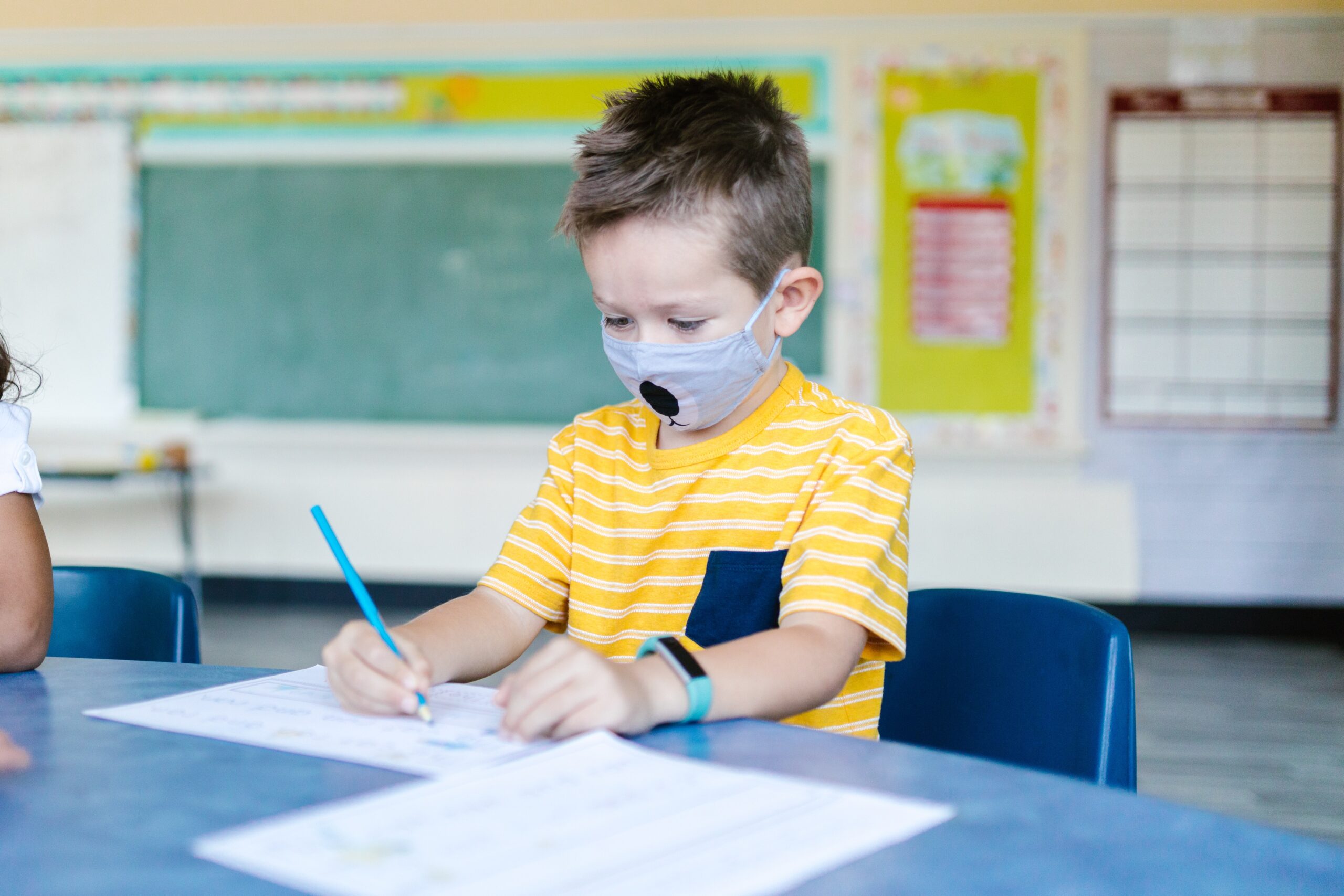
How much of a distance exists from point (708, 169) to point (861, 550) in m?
0.32

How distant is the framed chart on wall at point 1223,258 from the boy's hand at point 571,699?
3611 millimetres

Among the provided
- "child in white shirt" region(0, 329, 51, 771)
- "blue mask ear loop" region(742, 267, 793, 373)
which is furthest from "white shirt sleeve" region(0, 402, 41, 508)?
"blue mask ear loop" region(742, 267, 793, 373)

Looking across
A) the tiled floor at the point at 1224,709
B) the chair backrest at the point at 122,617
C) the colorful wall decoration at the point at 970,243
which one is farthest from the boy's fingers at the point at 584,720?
the colorful wall decoration at the point at 970,243

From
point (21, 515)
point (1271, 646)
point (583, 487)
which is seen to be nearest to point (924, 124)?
point (1271, 646)

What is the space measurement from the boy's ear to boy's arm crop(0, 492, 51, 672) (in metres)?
0.62

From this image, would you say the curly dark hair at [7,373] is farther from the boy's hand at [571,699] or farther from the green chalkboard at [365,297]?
the green chalkboard at [365,297]

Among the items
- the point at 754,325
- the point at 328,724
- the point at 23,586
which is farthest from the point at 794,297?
the point at 23,586

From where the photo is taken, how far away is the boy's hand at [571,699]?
62 centimetres

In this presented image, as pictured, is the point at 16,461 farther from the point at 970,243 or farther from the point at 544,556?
the point at 970,243

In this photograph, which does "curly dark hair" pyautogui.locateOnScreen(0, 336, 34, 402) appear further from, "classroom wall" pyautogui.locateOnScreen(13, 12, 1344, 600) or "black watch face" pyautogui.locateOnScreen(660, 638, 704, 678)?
"classroom wall" pyautogui.locateOnScreen(13, 12, 1344, 600)

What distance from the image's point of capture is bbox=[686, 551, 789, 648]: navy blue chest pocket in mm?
926

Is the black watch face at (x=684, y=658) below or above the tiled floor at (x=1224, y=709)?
above

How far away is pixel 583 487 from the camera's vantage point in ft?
3.41

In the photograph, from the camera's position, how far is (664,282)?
873 mm
